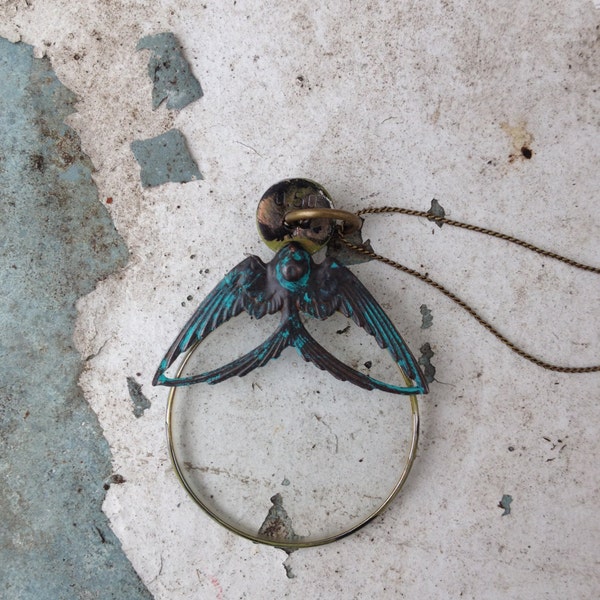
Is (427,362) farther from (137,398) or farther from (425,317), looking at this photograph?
(137,398)

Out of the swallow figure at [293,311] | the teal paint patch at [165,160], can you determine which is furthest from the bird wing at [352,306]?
the teal paint patch at [165,160]

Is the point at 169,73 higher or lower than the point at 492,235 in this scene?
higher

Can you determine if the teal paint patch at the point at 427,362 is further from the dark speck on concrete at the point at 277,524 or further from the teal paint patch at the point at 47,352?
the teal paint patch at the point at 47,352

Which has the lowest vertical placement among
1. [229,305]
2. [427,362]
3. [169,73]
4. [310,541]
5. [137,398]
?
[310,541]

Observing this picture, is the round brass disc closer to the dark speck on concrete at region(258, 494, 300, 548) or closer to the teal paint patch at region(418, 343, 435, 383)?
the teal paint patch at region(418, 343, 435, 383)

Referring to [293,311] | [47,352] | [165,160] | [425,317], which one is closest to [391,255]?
[425,317]
